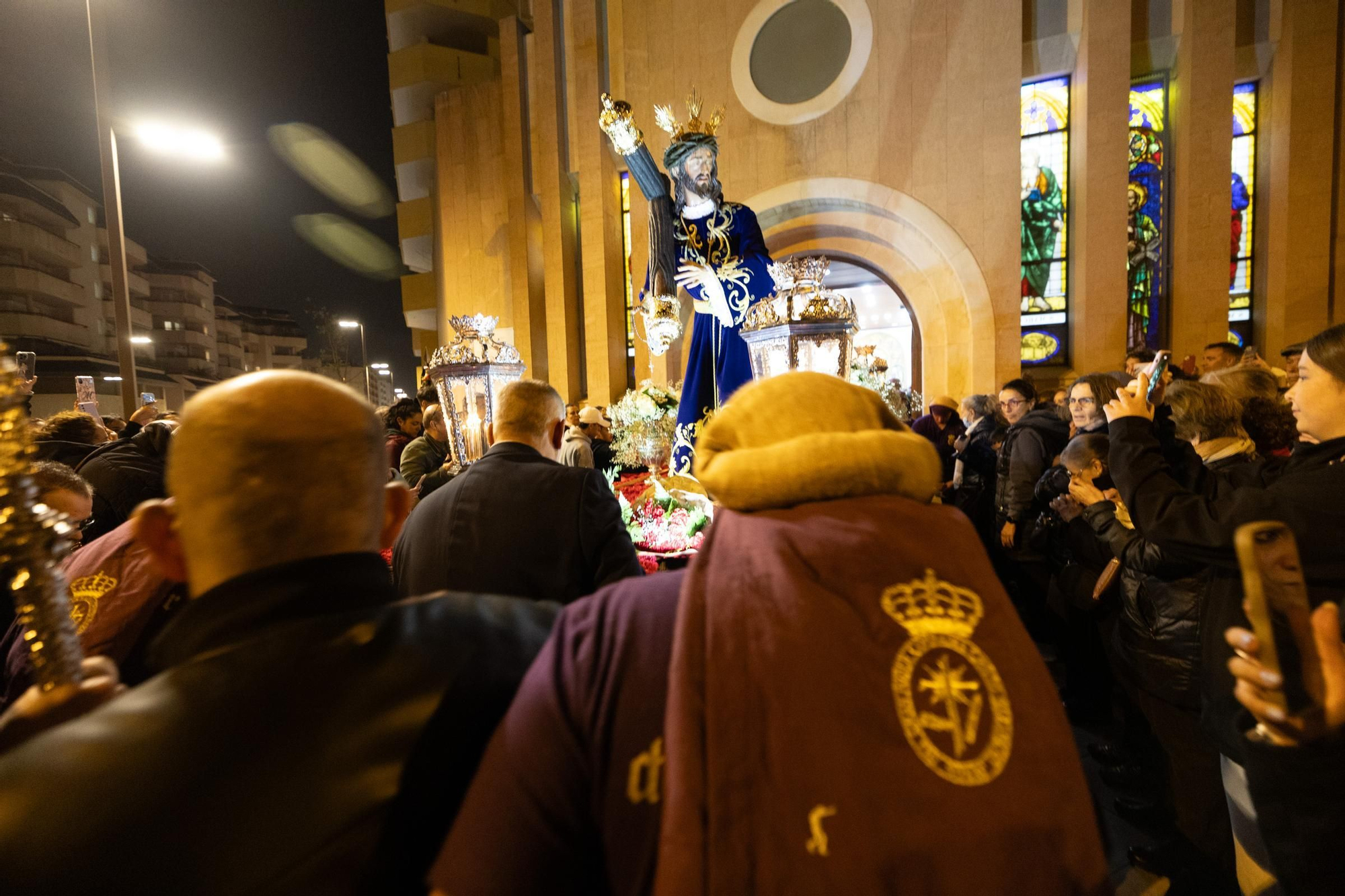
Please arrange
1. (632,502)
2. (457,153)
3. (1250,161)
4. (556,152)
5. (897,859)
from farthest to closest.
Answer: (457,153), (556,152), (1250,161), (632,502), (897,859)

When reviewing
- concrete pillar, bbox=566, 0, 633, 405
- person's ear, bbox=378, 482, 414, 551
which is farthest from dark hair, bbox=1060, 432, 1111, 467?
concrete pillar, bbox=566, 0, 633, 405

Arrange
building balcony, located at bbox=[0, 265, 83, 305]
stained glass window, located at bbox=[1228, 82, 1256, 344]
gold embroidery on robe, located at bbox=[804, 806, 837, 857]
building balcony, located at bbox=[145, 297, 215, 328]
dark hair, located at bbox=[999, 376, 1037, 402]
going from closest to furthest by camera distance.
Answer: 1. gold embroidery on robe, located at bbox=[804, 806, 837, 857]
2. dark hair, located at bbox=[999, 376, 1037, 402]
3. stained glass window, located at bbox=[1228, 82, 1256, 344]
4. building balcony, located at bbox=[0, 265, 83, 305]
5. building balcony, located at bbox=[145, 297, 215, 328]

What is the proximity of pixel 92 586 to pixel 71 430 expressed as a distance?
256cm

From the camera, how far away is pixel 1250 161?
368 inches

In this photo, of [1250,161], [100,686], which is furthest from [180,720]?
[1250,161]

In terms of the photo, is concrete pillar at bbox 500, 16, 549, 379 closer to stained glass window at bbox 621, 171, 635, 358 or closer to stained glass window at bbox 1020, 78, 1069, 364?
stained glass window at bbox 621, 171, 635, 358

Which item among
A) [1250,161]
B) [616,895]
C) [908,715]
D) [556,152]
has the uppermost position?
[556,152]

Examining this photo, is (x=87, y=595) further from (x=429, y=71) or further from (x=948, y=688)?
(x=429, y=71)

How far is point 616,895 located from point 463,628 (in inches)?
17.6

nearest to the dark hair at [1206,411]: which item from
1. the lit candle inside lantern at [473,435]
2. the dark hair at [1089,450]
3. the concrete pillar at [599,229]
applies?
the dark hair at [1089,450]

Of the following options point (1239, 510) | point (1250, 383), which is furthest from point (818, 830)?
point (1250, 383)

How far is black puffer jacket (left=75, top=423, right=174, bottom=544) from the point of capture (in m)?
2.85

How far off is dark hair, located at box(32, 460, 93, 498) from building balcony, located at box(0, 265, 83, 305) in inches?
664

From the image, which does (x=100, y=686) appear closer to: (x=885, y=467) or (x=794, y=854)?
(x=794, y=854)
